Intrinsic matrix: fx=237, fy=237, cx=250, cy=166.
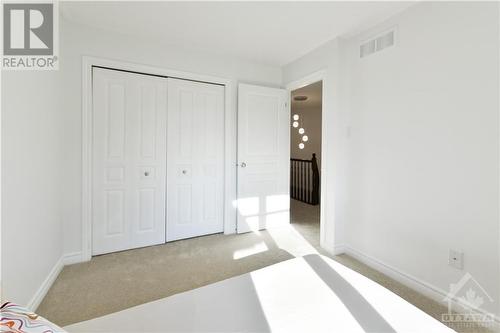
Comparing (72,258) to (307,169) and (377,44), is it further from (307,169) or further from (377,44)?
(307,169)

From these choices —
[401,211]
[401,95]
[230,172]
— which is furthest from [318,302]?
Result: [230,172]

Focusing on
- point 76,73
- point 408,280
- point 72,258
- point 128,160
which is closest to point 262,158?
point 128,160

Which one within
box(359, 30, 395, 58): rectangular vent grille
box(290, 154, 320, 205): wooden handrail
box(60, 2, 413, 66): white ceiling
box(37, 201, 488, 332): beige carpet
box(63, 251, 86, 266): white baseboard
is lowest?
box(37, 201, 488, 332): beige carpet

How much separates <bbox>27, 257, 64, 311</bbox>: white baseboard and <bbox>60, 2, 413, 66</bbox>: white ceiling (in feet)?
8.05

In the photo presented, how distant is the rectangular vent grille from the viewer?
7.68 feet

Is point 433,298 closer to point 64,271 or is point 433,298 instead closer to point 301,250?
point 301,250

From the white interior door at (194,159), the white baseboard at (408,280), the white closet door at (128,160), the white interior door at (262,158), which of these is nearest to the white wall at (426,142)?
the white baseboard at (408,280)

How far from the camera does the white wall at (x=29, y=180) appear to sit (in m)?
1.45

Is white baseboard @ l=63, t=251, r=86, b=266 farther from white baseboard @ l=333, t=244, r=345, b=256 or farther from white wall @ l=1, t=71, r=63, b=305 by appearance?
white baseboard @ l=333, t=244, r=345, b=256

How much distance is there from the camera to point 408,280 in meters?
2.18

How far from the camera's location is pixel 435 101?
6.51 ft

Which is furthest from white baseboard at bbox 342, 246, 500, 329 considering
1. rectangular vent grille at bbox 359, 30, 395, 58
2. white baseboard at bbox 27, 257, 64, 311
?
white baseboard at bbox 27, 257, 64, 311

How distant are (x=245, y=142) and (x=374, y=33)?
1.96 m

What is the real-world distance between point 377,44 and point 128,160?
3.03 m
